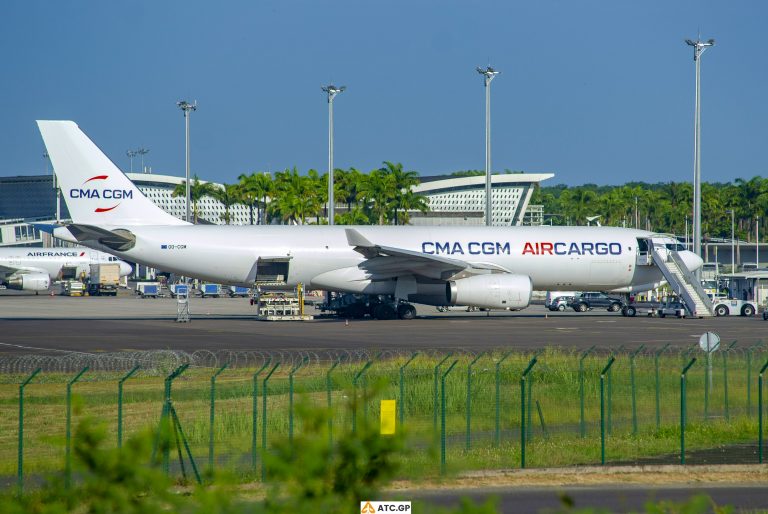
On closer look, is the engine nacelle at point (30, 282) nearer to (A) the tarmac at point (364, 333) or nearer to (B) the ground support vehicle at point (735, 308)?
(A) the tarmac at point (364, 333)

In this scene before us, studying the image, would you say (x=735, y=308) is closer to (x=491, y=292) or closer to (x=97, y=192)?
(x=491, y=292)

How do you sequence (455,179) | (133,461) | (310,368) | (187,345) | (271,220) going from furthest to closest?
(455,179), (271,220), (187,345), (310,368), (133,461)

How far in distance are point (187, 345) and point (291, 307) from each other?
14723mm

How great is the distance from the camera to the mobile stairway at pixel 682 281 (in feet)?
164

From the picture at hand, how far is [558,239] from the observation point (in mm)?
49094

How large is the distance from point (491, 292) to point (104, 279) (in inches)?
2225

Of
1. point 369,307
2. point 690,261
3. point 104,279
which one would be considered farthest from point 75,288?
point 690,261

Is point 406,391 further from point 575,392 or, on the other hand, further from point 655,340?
point 655,340

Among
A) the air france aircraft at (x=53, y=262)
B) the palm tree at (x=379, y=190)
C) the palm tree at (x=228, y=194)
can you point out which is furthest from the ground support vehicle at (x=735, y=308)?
the palm tree at (x=228, y=194)

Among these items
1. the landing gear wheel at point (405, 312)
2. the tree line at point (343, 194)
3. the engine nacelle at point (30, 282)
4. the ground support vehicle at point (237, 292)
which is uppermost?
the tree line at point (343, 194)

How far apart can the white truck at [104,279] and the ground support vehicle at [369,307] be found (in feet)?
147

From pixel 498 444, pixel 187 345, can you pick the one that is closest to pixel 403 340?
pixel 187 345

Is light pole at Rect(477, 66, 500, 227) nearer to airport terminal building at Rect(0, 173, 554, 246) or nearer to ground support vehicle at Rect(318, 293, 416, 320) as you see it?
ground support vehicle at Rect(318, 293, 416, 320)

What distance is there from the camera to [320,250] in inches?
1839
